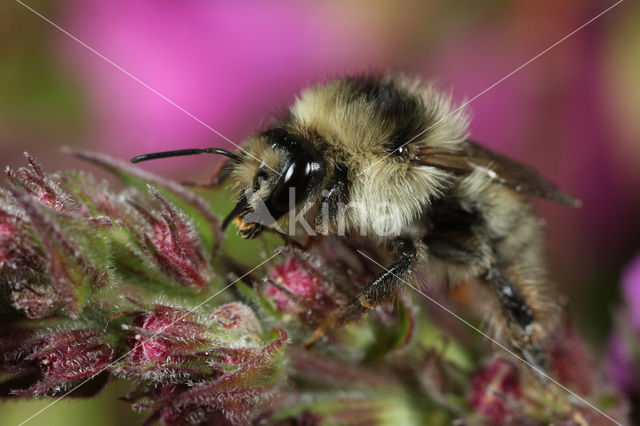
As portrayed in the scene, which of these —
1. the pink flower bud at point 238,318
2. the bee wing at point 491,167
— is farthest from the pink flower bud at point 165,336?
the bee wing at point 491,167

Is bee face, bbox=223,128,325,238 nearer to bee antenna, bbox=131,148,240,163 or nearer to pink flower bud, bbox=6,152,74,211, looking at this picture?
bee antenna, bbox=131,148,240,163

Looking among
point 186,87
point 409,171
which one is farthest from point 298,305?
point 186,87

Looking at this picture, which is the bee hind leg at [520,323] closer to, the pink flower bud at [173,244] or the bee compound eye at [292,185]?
the bee compound eye at [292,185]

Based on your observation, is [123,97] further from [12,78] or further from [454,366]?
[454,366]

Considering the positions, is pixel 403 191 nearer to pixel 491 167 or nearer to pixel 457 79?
pixel 491 167

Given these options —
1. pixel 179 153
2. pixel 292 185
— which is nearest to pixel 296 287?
pixel 292 185

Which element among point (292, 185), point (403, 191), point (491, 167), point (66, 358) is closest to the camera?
point (66, 358)
